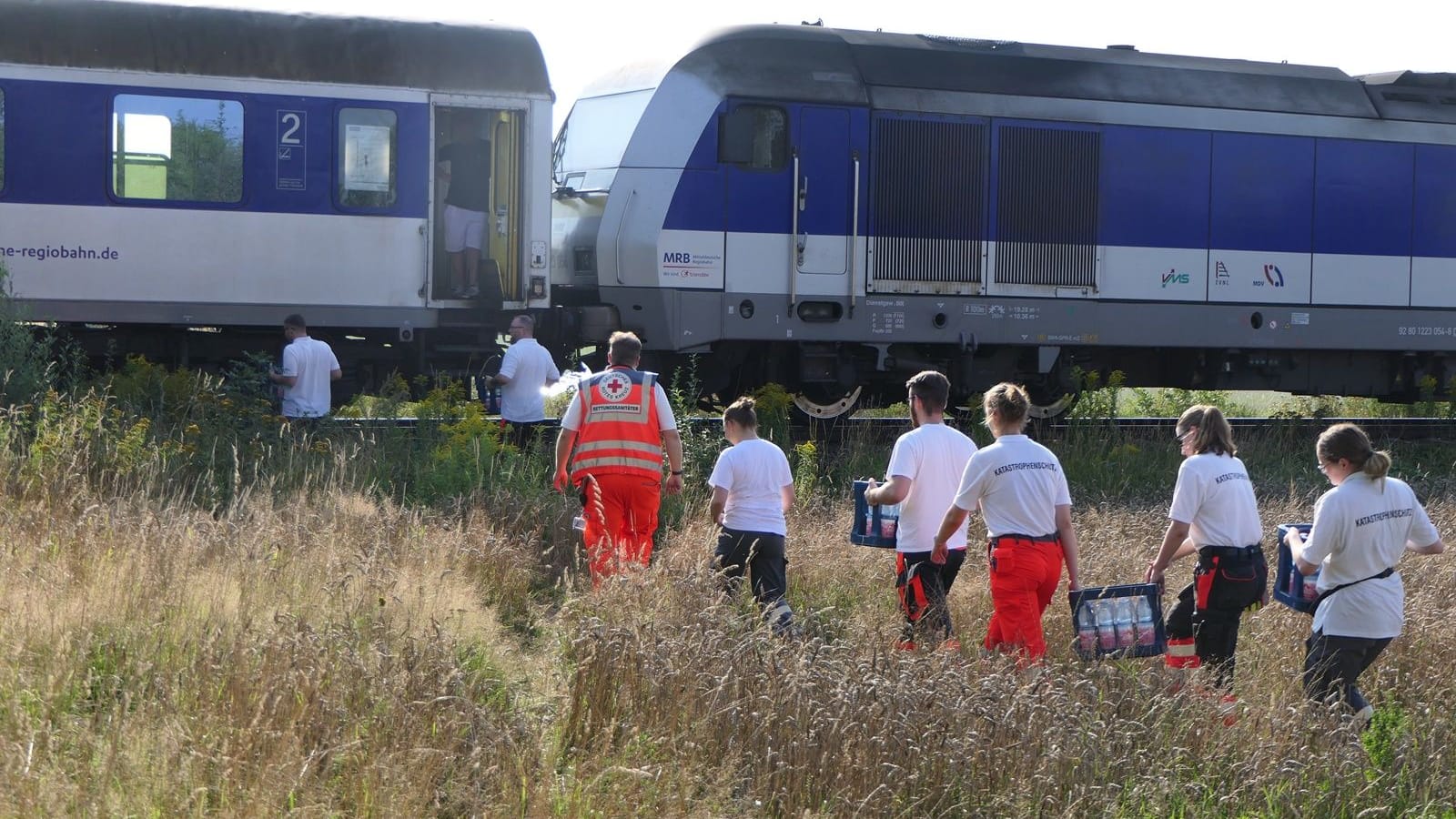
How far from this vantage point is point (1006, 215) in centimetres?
1445

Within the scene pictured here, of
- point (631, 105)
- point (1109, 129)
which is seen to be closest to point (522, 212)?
point (631, 105)

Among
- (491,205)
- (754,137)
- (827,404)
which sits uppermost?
(754,137)

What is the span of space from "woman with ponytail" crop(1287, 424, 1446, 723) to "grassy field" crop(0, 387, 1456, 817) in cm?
31

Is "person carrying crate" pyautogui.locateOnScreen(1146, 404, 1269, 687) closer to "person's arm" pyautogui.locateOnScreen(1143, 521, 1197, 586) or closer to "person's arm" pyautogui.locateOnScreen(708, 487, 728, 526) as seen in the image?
"person's arm" pyautogui.locateOnScreen(1143, 521, 1197, 586)

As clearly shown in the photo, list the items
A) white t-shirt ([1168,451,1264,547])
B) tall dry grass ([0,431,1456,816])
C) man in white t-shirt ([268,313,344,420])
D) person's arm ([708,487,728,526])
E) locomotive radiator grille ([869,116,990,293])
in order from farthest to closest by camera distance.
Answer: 1. locomotive radiator grille ([869,116,990,293])
2. man in white t-shirt ([268,313,344,420])
3. person's arm ([708,487,728,526])
4. white t-shirt ([1168,451,1264,547])
5. tall dry grass ([0,431,1456,816])

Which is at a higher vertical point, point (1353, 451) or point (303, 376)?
point (303, 376)

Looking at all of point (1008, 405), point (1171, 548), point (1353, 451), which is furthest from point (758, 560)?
point (1353, 451)

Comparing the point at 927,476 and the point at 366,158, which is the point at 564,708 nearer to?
the point at 927,476

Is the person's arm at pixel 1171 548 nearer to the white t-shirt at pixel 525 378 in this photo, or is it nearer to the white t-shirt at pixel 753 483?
Result: the white t-shirt at pixel 753 483

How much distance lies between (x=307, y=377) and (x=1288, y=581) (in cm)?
759

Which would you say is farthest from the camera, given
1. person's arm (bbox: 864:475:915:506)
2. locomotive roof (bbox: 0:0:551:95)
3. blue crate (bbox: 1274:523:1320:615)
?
locomotive roof (bbox: 0:0:551:95)

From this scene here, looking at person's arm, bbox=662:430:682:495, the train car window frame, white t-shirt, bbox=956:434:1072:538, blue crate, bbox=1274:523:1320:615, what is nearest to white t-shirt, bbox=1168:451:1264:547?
blue crate, bbox=1274:523:1320:615

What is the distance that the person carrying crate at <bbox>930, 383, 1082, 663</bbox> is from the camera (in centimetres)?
639

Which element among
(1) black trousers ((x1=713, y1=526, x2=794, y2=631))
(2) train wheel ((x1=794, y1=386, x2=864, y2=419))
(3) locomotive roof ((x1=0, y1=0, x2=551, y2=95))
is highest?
(3) locomotive roof ((x1=0, y1=0, x2=551, y2=95))
